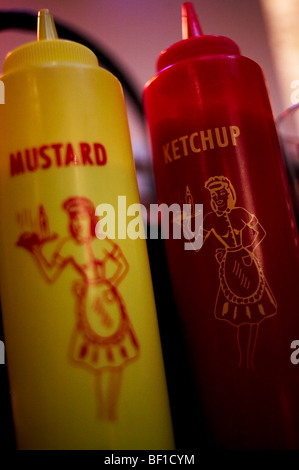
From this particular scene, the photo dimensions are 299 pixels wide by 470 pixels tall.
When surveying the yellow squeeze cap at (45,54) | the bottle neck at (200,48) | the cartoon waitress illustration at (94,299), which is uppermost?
the bottle neck at (200,48)

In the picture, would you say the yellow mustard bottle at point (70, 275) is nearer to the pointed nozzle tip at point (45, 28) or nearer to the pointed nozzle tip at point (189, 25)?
the pointed nozzle tip at point (45, 28)

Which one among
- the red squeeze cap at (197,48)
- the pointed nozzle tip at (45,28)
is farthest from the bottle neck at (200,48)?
the pointed nozzle tip at (45,28)

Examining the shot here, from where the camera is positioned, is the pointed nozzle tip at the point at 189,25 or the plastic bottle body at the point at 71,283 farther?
the pointed nozzle tip at the point at 189,25

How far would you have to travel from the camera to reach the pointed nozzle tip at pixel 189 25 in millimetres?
410

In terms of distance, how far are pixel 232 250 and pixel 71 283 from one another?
137 mm

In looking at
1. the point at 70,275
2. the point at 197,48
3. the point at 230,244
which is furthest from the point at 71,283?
the point at 197,48

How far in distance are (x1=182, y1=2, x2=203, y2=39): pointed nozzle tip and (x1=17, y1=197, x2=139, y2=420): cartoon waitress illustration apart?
216 millimetres

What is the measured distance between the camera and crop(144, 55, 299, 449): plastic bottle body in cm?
33

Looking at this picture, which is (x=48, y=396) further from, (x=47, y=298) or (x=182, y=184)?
(x=182, y=184)

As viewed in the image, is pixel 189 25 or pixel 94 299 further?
pixel 189 25
